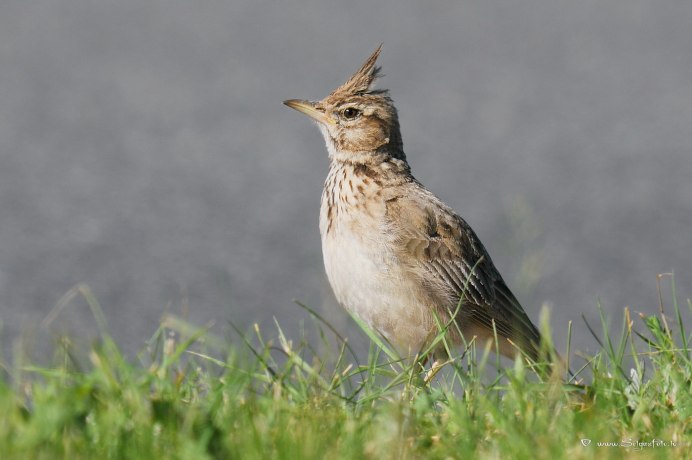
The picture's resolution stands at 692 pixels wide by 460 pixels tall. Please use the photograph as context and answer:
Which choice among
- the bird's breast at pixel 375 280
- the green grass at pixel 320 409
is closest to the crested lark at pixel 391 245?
the bird's breast at pixel 375 280

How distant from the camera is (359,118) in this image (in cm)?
677

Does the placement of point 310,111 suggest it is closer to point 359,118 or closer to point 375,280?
point 359,118

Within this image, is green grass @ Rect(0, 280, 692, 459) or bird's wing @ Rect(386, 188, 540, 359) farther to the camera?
bird's wing @ Rect(386, 188, 540, 359)

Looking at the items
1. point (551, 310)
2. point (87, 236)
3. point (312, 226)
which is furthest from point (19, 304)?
point (551, 310)

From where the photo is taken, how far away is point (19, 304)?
24.5 ft

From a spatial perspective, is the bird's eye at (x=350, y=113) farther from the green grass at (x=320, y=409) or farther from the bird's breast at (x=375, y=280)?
the green grass at (x=320, y=409)

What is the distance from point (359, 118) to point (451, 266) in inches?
38.4

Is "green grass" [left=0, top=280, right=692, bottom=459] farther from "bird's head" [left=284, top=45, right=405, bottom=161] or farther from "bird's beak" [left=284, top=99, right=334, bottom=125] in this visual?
"bird's beak" [left=284, top=99, right=334, bottom=125]

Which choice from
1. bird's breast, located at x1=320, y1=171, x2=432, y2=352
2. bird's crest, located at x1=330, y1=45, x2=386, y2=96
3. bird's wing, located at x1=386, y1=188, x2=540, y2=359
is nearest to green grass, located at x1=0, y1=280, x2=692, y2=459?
bird's breast, located at x1=320, y1=171, x2=432, y2=352

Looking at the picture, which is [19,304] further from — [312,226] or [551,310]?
[551,310]

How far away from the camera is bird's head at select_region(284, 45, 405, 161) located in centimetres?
670

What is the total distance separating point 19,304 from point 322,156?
312 centimetres

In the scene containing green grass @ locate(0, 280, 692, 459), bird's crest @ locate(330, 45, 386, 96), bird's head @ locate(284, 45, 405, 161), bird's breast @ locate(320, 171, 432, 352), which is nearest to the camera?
green grass @ locate(0, 280, 692, 459)

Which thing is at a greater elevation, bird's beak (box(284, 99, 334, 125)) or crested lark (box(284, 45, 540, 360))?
bird's beak (box(284, 99, 334, 125))
